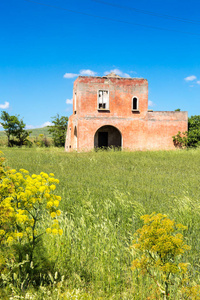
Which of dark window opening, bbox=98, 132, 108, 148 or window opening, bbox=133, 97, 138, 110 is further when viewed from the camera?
dark window opening, bbox=98, 132, 108, 148

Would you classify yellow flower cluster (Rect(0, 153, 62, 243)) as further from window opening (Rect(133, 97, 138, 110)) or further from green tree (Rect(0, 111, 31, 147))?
green tree (Rect(0, 111, 31, 147))

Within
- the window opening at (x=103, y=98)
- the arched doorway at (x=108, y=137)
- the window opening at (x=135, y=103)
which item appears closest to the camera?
the window opening at (x=103, y=98)

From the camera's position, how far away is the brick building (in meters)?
23.5

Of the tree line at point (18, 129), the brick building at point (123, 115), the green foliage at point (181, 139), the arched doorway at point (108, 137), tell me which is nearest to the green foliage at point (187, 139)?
the green foliage at point (181, 139)

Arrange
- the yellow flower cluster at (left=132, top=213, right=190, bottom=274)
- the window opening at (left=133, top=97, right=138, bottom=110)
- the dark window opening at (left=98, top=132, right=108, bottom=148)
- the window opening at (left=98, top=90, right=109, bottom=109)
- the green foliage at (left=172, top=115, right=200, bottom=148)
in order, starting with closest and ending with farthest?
the yellow flower cluster at (left=132, top=213, right=190, bottom=274) < the window opening at (left=98, top=90, right=109, bottom=109) < the window opening at (left=133, top=97, right=138, bottom=110) < the green foliage at (left=172, top=115, right=200, bottom=148) < the dark window opening at (left=98, top=132, right=108, bottom=148)

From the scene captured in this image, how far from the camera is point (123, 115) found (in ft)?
79.4

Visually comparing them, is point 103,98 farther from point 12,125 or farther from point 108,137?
point 12,125

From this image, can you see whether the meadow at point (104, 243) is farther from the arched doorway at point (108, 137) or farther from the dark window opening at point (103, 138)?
the dark window opening at point (103, 138)

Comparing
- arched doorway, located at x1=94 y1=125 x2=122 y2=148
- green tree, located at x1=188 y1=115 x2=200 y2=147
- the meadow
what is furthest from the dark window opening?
the meadow

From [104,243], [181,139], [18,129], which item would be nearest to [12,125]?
[18,129]

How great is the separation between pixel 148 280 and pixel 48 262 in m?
1.29

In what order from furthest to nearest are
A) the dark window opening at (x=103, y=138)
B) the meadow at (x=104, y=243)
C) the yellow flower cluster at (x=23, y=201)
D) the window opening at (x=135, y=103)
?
1. the dark window opening at (x=103, y=138)
2. the window opening at (x=135, y=103)
3. the meadow at (x=104, y=243)
4. the yellow flower cluster at (x=23, y=201)

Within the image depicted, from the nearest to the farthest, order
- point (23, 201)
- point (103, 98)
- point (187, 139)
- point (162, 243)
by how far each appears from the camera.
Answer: point (162, 243) < point (23, 201) < point (103, 98) < point (187, 139)

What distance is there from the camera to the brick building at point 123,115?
925 inches
